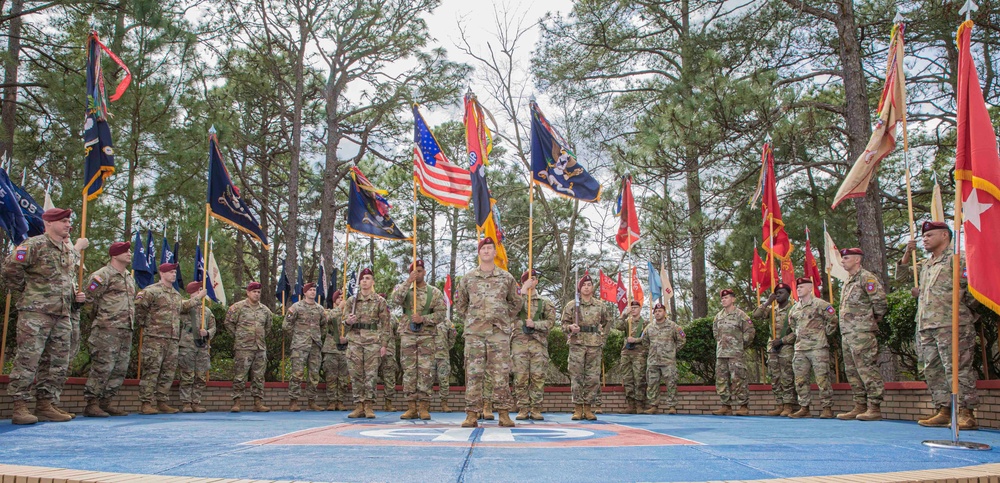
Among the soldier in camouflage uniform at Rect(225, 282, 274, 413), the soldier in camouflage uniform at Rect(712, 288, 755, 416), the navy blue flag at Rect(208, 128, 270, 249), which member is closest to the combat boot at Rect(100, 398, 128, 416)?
the soldier in camouflage uniform at Rect(225, 282, 274, 413)

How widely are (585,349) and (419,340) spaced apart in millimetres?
2162

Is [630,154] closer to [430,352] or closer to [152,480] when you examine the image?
[430,352]

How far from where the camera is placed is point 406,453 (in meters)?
4.04

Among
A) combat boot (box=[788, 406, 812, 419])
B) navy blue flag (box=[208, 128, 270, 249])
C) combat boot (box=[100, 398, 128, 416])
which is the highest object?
navy blue flag (box=[208, 128, 270, 249])

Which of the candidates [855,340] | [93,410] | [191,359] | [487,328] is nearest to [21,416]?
[93,410]

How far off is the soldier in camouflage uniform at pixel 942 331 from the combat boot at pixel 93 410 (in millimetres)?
8606

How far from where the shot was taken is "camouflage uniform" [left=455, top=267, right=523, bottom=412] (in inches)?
265

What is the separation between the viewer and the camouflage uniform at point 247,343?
9.98 m

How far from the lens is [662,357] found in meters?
10.8

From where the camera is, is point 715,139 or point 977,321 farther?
point 715,139

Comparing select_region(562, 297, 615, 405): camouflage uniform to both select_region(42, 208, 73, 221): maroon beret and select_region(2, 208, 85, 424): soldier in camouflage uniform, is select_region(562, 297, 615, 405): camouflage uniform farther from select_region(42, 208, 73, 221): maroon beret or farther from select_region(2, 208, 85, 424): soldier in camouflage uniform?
select_region(42, 208, 73, 221): maroon beret

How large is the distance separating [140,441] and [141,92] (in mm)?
11549

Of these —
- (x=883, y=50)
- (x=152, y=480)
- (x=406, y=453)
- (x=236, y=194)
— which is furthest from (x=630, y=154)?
(x=152, y=480)

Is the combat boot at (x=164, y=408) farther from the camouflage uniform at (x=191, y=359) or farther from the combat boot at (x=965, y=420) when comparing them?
the combat boot at (x=965, y=420)
